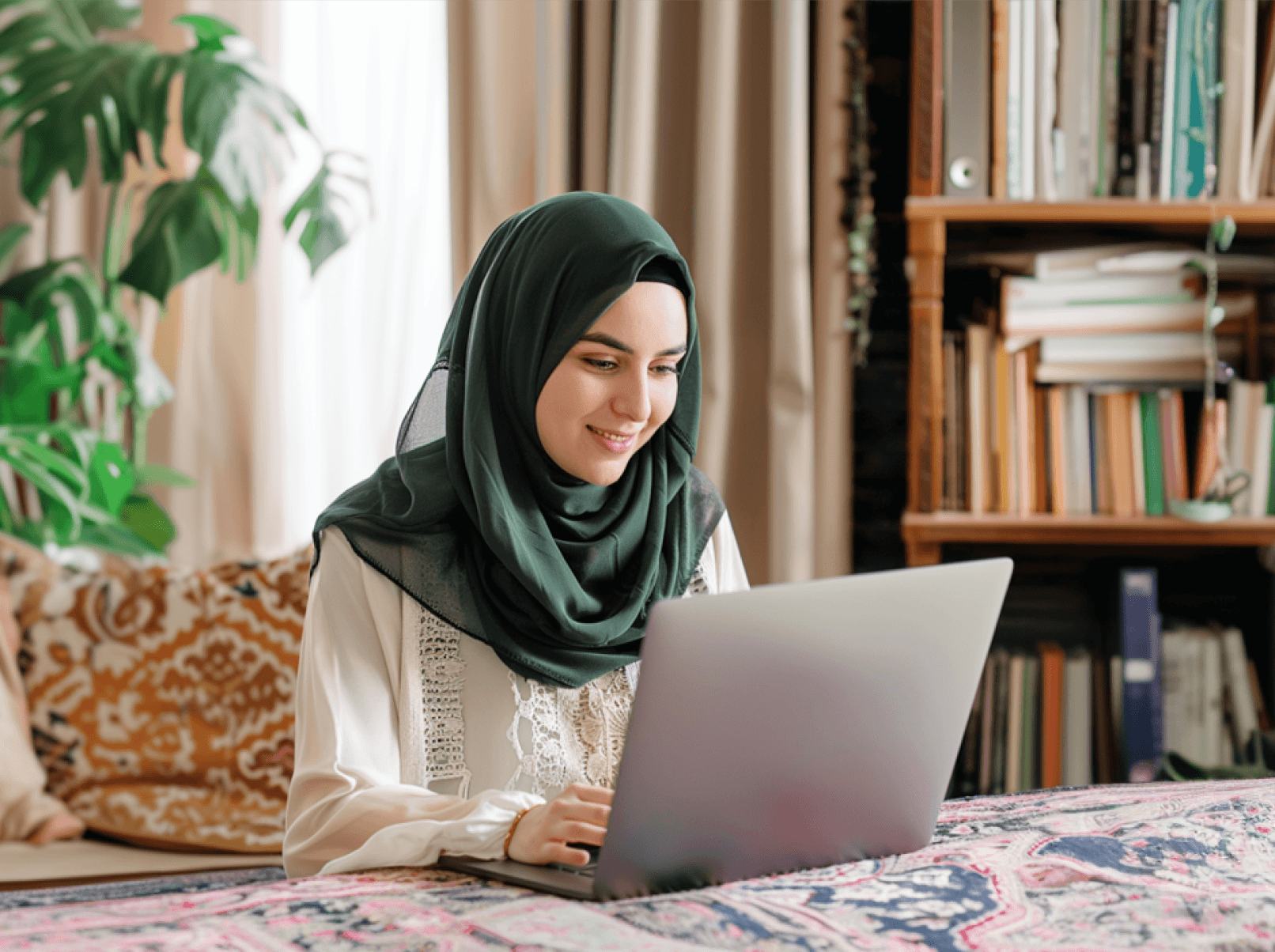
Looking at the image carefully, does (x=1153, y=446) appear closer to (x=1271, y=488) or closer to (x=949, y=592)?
(x=1271, y=488)

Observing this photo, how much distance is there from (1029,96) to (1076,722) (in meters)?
1.01

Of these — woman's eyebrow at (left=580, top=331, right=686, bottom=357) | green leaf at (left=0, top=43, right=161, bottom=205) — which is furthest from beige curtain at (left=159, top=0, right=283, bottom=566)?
woman's eyebrow at (left=580, top=331, right=686, bottom=357)

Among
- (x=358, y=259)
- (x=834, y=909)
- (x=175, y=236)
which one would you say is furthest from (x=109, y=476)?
(x=834, y=909)

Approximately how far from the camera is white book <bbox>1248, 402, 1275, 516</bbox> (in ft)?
6.09

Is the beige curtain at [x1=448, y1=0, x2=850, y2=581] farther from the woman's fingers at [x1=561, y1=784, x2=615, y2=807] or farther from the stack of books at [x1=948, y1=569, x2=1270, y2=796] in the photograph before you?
the woman's fingers at [x1=561, y1=784, x2=615, y2=807]

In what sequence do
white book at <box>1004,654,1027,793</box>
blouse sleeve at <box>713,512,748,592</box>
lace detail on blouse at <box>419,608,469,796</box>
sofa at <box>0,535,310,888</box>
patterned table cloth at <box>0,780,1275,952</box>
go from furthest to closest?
white book at <box>1004,654,1027,793</box>, sofa at <box>0,535,310,888</box>, blouse sleeve at <box>713,512,748,592</box>, lace detail on blouse at <box>419,608,469,796</box>, patterned table cloth at <box>0,780,1275,952</box>

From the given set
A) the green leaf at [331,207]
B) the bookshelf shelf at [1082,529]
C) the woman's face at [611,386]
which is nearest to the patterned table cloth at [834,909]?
the woman's face at [611,386]

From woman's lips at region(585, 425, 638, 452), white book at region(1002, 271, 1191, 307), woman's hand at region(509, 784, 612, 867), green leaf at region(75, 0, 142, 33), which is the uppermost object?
green leaf at region(75, 0, 142, 33)

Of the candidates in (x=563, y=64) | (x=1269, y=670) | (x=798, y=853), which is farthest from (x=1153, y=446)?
(x=798, y=853)

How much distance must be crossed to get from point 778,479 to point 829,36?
800mm

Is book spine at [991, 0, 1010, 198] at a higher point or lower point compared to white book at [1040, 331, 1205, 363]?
higher

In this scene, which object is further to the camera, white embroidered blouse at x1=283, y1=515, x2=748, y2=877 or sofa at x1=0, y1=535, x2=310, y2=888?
sofa at x1=0, y1=535, x2=310, y2=888

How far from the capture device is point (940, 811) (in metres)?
0.94

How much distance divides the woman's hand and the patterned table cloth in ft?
0.17
